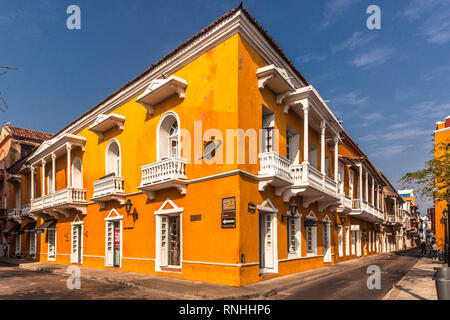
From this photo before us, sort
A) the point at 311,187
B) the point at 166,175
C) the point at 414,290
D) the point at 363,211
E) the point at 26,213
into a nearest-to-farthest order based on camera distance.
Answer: the point at 414,290 → the point at 166,175 → the point at 311,187 → the point at 363,211 → the point at 26,213

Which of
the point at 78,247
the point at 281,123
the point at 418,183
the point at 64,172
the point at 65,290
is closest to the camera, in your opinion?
the point at 65,290

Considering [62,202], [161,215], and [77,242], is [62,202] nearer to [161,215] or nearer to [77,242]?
[77,242]

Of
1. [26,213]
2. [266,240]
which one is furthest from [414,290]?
[26,213]

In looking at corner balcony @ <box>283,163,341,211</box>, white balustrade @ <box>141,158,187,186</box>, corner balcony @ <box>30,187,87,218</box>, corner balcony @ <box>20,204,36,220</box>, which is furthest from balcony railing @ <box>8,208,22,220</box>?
corner balcony @ <box>283,163,341,211</box>

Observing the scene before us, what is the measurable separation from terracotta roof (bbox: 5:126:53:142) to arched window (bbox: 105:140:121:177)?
15647mm

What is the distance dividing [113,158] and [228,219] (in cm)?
933

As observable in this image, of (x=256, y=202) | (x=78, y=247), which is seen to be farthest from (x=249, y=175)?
(x=78, y=247)

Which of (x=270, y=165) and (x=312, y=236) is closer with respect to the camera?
(x=270, y=165)

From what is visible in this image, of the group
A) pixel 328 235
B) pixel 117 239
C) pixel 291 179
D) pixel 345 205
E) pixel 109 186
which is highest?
pixel 291 179

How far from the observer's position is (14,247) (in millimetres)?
30703

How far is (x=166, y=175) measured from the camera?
1318cm
